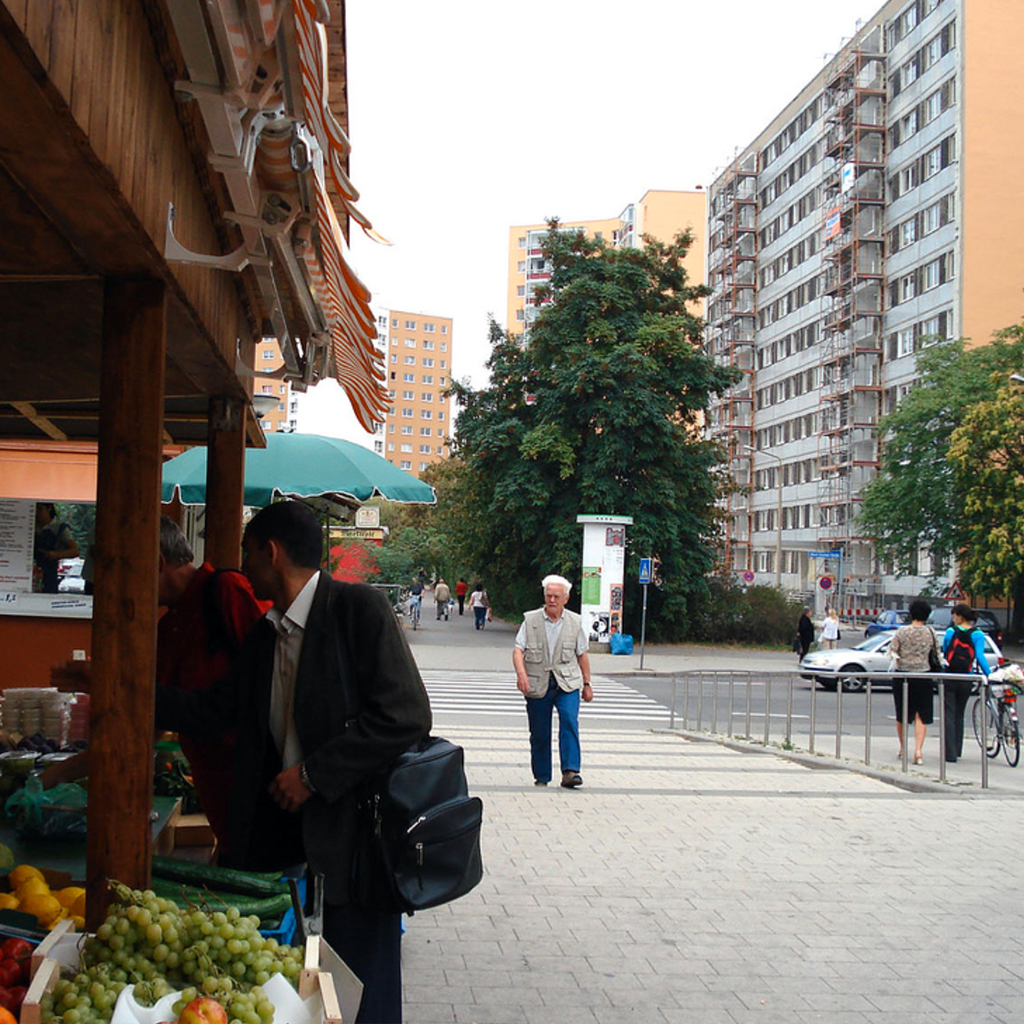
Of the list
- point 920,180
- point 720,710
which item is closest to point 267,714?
point 720,710

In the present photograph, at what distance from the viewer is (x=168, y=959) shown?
297 cm

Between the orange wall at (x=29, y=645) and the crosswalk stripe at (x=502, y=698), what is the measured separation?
9681 mm

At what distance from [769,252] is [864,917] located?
79388 millimetres

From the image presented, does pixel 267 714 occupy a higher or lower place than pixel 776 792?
higher

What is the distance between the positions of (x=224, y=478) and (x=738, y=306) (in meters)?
81.5

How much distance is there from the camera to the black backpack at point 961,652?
13.0 metres

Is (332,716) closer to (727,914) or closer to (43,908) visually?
(43,908)

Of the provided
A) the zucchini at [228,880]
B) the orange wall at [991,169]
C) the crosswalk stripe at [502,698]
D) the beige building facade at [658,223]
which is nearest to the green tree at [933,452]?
the orange wall at [991,169]

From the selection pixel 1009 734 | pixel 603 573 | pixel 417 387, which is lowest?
pixel 1009 734

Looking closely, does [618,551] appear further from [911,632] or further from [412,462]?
[412,462]

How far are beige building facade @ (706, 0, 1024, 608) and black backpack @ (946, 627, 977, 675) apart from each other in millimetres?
28254

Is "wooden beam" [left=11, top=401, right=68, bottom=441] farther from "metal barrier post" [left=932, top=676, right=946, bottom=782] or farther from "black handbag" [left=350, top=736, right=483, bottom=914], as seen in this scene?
"metal barrier post" [left=932, top=676, right=946, bottom=782]

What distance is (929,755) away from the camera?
566 inches

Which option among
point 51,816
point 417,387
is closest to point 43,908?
point 51,816
